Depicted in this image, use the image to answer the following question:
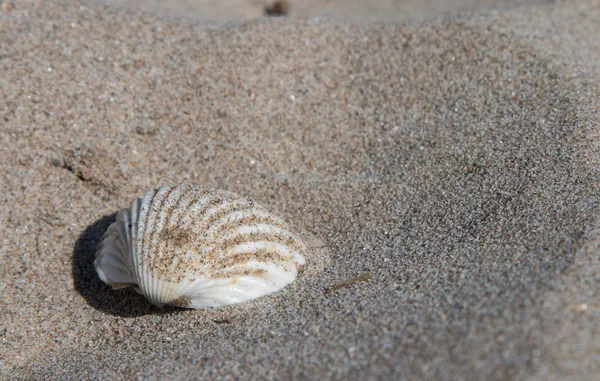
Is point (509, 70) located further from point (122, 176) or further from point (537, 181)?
point (122, 176)

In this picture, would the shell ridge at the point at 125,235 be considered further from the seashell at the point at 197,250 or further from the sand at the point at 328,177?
the sand at the point at 328,177

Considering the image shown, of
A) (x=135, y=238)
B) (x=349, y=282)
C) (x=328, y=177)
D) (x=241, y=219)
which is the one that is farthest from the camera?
(x=328, y=177)

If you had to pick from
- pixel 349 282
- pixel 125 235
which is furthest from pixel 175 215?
pixel 349 282

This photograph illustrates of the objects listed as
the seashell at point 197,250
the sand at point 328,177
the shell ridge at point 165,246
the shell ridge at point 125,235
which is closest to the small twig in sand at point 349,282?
the sand at point 328,177

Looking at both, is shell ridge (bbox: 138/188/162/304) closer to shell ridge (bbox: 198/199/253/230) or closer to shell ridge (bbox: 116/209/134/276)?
shell ridge (bbox: 116/209/134/276)

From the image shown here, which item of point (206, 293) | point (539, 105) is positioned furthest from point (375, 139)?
point (206, 293)

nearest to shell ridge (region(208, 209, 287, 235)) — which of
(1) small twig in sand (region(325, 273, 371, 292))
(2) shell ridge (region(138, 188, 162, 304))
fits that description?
(2) shell ridge (region(138, 188, 162, 304))

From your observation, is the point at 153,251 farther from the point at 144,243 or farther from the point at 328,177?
the point at 328,177
